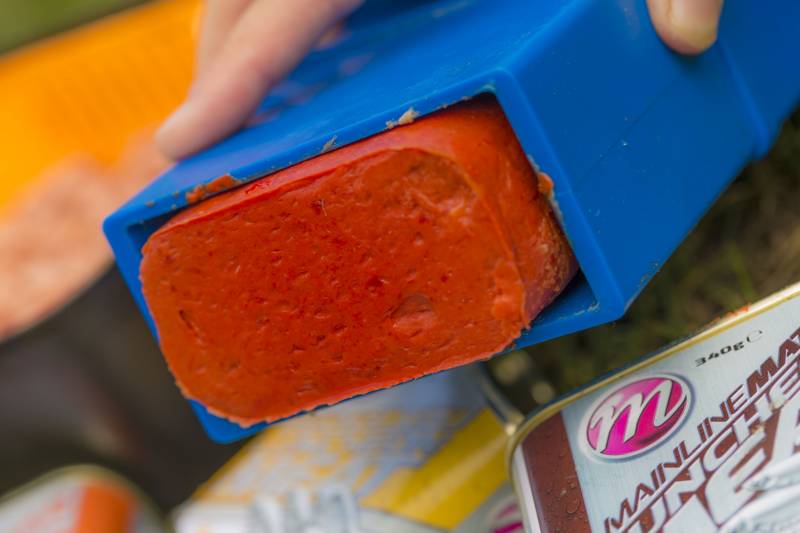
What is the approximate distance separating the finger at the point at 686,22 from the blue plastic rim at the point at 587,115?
11mm

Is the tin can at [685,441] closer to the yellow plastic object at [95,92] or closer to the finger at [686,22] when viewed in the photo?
the finger at [686,22]

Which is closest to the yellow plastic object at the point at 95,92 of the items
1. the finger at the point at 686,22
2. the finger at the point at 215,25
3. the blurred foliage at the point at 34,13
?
the blurred foliage at the point at 34,13

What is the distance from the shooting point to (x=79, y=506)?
1146 mm

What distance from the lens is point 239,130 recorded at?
1034 millimetres

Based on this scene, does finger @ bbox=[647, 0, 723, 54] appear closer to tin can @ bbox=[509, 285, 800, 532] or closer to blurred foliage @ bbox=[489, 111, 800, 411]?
tin can @ bbox=[509, 285, 800, 532]

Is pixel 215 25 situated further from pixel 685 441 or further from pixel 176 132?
pixel 685 441

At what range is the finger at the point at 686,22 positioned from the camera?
783 millimetres

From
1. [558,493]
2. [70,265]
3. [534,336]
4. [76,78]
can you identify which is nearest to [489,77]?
[534,336]

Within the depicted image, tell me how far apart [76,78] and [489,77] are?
1515mm

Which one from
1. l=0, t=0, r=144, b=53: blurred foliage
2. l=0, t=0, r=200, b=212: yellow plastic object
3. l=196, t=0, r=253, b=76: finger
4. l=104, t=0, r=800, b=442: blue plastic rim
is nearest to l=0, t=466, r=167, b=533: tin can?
l=104, t=0, r=800, b=442: blue plastic rim

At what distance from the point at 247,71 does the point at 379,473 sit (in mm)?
503

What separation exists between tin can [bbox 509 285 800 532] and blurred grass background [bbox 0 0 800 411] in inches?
17.1

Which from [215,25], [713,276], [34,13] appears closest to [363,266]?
[215,25]

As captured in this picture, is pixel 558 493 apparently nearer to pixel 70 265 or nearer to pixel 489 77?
pixel 489 77
